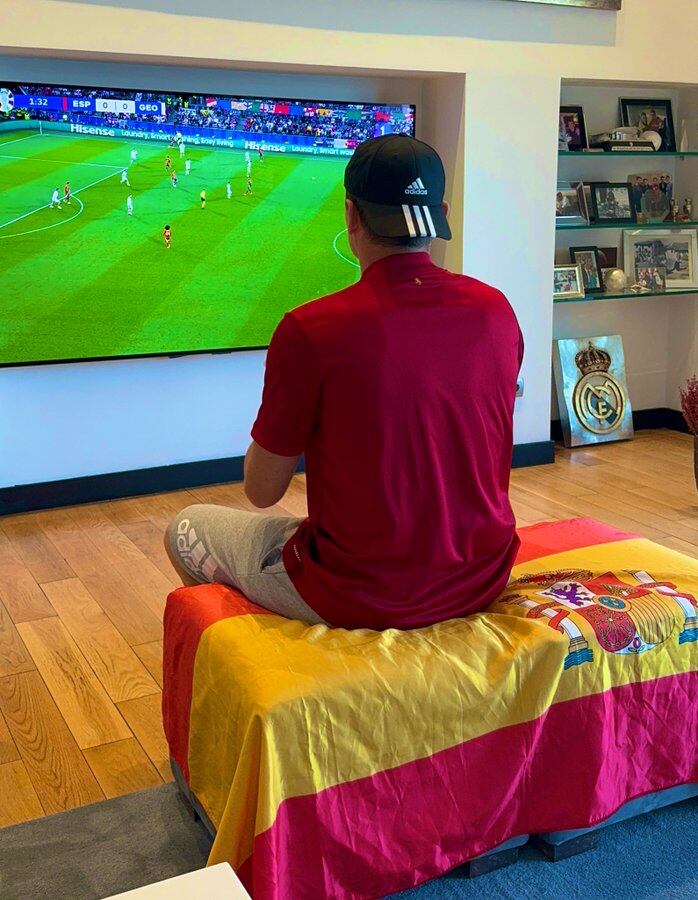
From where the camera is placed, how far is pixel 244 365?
470cm

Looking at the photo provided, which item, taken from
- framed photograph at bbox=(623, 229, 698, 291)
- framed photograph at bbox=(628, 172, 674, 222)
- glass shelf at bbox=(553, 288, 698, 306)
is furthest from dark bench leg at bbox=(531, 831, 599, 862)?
framed photograph at bbox=(628, 172, 674, 222)

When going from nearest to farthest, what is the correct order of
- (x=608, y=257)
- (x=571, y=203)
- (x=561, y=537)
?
1. (x=561, y=537)
2. (x=571, y=203)
3. (x=608, y=257)

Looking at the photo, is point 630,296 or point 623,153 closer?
point 623,153

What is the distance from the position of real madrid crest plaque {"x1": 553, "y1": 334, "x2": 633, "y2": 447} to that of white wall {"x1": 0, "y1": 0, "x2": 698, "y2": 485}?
0.31m

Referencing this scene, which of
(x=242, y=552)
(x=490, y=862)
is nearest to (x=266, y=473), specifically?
(x=242, y=552)

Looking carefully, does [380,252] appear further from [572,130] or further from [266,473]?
[572,130]

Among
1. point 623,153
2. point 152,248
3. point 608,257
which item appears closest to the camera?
point 152,248

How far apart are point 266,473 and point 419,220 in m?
0.57

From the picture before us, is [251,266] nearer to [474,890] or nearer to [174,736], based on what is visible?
[174,736]

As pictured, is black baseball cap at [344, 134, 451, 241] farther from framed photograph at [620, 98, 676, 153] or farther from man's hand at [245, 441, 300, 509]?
framed photograph at [620, 98, 676, 153]

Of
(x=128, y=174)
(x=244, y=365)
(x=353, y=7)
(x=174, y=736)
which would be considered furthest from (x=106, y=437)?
(x=174, y=736)

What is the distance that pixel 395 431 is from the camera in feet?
6.32

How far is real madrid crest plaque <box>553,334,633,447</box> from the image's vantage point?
5.36m

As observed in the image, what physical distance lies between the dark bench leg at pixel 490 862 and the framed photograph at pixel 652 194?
4007 mm
